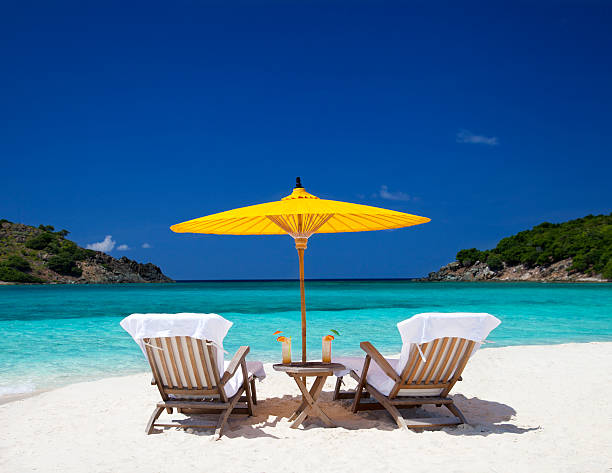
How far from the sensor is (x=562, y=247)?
56438 millimetres

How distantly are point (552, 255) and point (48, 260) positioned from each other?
205ft

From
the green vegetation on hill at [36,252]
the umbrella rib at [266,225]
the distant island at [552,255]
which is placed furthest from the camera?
the green vegetation on hill at [36,252]

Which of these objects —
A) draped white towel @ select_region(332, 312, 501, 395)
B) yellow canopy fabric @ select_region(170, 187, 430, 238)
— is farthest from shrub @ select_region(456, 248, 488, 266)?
draped white towel @ select_region(332, 312, 501, 395)

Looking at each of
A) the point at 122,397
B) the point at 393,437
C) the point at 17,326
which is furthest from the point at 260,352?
the point at 17,326

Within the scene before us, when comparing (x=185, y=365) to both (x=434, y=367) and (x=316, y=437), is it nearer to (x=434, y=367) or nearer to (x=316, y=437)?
(x=316, y=437)

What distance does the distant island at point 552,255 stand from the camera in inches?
2025

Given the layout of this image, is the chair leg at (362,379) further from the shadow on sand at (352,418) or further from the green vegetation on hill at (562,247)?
the green vegetation on hill at (562,247)

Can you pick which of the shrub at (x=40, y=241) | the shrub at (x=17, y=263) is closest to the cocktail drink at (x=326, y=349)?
the shrub at (x=17, y=263)

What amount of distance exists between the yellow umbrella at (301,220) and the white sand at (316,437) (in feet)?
2.69

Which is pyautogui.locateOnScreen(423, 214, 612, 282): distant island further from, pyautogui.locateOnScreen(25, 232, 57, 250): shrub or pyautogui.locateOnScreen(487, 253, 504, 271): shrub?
pyautogui.locateOnScreen(25, 232, 57, 250): shrub

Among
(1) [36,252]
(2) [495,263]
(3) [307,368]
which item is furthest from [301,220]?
(2) [495,263]

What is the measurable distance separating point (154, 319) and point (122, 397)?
213cm

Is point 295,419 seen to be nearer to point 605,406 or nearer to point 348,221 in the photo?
point 348,221

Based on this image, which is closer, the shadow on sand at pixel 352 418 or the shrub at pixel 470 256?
the shadow on sand at pixel 352 418
